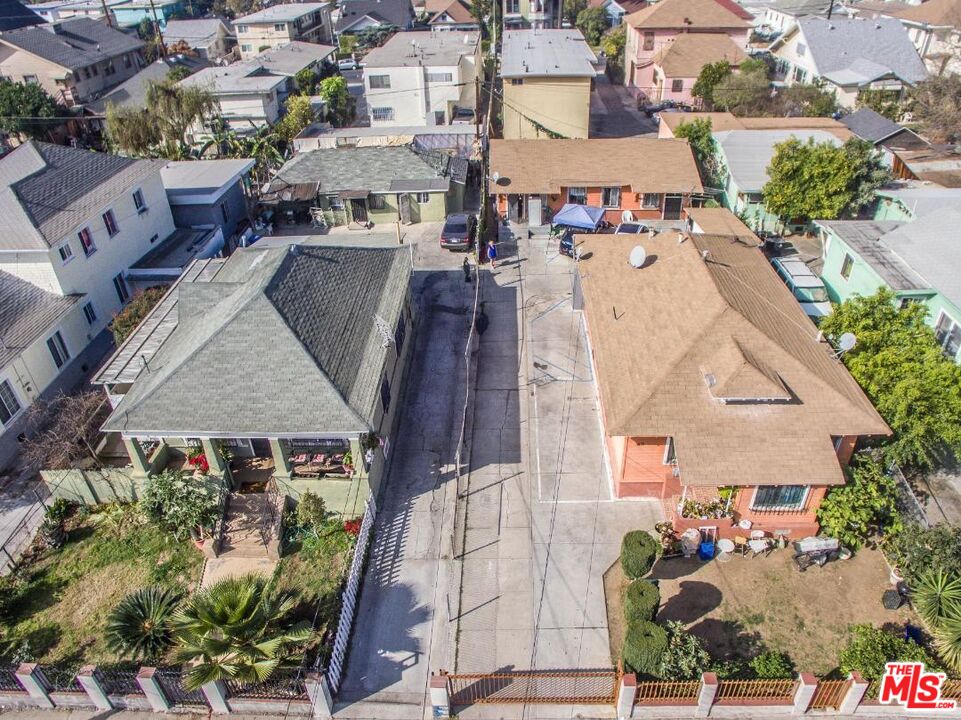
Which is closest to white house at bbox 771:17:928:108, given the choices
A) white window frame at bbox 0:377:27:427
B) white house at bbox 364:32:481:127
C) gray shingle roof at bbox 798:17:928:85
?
gray shingle roof at bbox 798:17:928:85

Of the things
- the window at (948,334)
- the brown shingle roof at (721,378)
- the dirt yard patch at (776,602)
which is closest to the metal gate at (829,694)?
the dirt yard patch at (776,602)

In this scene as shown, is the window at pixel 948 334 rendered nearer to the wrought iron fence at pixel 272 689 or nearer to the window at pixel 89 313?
the wrought iron fence at pixel 272 689

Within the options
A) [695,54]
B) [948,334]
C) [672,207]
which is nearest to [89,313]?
[672,207]

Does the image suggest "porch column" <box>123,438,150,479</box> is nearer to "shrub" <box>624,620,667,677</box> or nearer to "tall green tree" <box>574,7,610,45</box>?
"shrub" <box>624,620,667,677</box>

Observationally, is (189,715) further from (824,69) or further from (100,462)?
(824,69)

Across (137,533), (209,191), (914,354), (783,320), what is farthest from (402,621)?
(209,191)

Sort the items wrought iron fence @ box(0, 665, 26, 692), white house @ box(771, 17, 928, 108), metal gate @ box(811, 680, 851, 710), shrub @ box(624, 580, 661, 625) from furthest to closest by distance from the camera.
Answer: white house @ box(771, 17, 928, 108) → shrub @ box(624, 580, 661, 625) → wrought iron fence @ box(0, 665, 26, 692) → metal gate @ box(811, 680, 851, 710)

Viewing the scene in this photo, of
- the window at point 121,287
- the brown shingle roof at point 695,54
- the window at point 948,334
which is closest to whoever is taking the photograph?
the window at point 948,334
